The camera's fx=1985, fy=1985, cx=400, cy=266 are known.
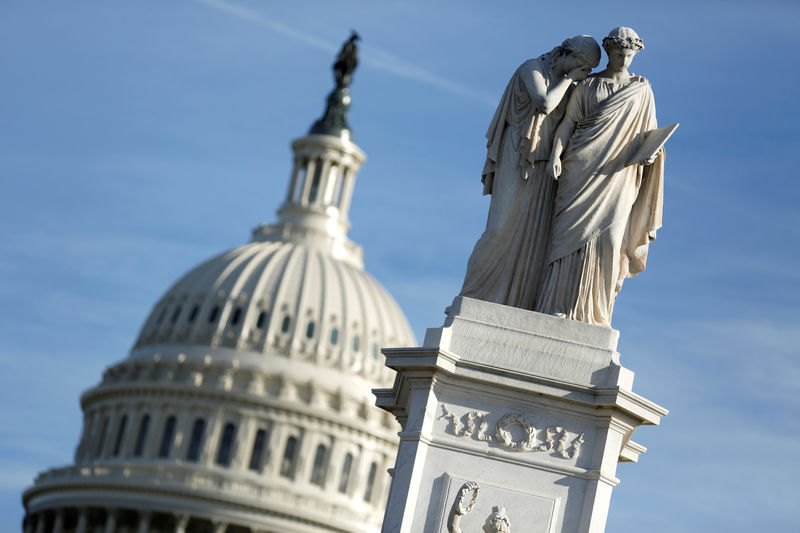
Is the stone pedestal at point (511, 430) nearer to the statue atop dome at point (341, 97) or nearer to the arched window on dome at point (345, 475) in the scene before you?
the arched window on dome at point (345, 475)

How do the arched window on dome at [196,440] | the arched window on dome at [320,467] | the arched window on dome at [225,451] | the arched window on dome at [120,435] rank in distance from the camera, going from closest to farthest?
the arched window on dome at [225,451], the arched window on dome at [196,440], the arched window on dome at [320,467], the arched window on dome at [120,435]

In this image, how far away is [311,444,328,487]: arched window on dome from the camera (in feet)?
431

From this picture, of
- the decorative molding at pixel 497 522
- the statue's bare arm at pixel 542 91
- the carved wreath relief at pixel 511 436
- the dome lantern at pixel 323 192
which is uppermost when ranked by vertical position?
the dome lantern at pixel 323 192

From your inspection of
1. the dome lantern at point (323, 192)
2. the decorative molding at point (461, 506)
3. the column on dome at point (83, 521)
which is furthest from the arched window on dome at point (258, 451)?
the decorative molding at point (461, 506)

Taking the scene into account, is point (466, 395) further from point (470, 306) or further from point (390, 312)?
point (390, 312)

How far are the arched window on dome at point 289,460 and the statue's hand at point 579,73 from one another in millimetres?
Answer: 119161

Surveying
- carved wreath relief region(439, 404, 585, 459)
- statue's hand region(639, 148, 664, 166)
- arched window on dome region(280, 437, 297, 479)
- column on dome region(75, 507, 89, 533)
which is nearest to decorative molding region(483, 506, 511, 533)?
carved wreath relief region(439, 404, 585, 459)

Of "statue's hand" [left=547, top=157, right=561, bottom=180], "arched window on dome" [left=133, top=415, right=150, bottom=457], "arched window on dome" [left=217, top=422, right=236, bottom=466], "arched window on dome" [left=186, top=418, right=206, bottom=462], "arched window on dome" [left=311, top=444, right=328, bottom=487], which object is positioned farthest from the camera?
"arched window on dome" [left=133, top=415, right=150, bottom=457]

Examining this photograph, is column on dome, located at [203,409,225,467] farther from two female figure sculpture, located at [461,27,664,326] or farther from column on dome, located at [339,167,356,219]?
two female figure sculpture, located at [461,27,664,326]

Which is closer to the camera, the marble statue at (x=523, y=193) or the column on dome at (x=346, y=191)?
the marble statue at (x=523, y=193)

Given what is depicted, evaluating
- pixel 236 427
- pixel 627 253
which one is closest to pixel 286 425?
pixel 236 427

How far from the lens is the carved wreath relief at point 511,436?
453 inches

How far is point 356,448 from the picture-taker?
133000mm

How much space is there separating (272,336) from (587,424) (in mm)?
124502
